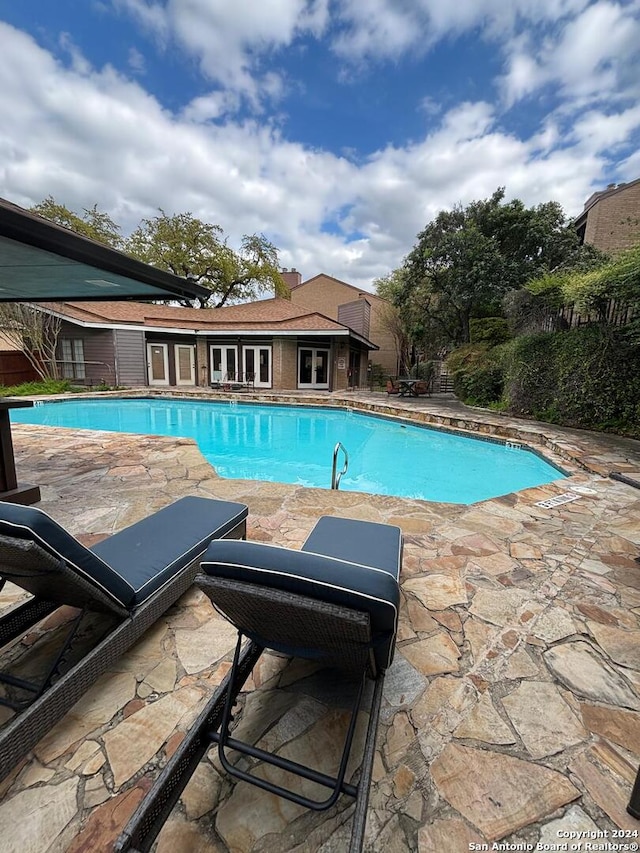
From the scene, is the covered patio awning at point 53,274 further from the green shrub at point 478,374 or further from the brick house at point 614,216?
the brick house at point 614,216

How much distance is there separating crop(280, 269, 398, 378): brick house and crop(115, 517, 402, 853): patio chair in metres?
18.4

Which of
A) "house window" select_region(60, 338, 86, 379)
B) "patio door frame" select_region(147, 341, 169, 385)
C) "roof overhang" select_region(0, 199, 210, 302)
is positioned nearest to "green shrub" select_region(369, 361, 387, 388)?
"patio door frame" select_region(147, 341, 169, 385)

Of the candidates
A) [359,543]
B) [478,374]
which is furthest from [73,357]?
[359,543]

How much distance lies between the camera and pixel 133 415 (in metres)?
12.1

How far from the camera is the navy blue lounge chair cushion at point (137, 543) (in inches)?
57.2

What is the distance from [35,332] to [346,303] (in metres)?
16.0

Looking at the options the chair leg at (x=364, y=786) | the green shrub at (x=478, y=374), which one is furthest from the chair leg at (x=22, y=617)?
the green shrub at (x=478, y=374)

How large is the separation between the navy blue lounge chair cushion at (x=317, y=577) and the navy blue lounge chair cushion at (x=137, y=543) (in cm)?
68

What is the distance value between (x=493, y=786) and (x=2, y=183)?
3998cm

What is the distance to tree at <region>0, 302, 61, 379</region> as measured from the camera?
14.0 meters

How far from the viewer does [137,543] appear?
2303 millimetres

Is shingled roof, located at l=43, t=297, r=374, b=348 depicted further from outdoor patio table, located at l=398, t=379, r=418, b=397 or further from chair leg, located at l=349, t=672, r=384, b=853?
chair leg, located at l=349, t=672, r=384, b=853

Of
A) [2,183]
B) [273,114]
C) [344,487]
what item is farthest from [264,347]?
[2,183]

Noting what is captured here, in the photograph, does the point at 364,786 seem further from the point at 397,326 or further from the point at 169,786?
the point at 397,326
